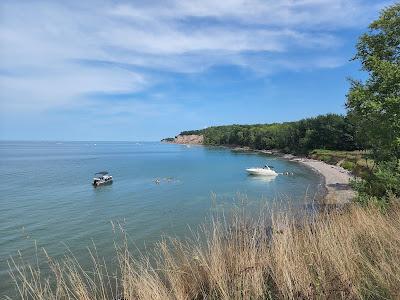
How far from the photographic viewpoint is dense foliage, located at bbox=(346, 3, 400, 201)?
1630 centimetres

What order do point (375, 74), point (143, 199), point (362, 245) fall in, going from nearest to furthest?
1. point (362, 245)
2. point (375, 74)
3. point (143, 199)

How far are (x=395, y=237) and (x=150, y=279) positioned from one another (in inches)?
173

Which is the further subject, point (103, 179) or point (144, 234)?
point (103, 179)

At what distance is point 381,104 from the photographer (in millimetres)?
16562

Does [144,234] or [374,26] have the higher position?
[374,26]

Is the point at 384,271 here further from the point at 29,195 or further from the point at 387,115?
the point at 29,195

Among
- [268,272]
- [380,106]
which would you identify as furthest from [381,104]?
[268,272]

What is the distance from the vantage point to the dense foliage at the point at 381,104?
53.5ft

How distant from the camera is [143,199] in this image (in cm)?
3912

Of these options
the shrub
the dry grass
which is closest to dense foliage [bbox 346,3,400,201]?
the dry grass

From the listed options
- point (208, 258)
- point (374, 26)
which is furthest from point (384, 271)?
point (374, 26)

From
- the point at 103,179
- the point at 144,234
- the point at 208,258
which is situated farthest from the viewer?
the point at 103,179

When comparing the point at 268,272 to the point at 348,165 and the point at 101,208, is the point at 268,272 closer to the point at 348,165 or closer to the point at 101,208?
the point at 101,208

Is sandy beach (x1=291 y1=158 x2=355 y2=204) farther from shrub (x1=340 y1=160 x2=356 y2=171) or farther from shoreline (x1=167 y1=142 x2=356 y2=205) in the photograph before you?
shrub (x1=340 y1=160 x2=356 y2=171)
